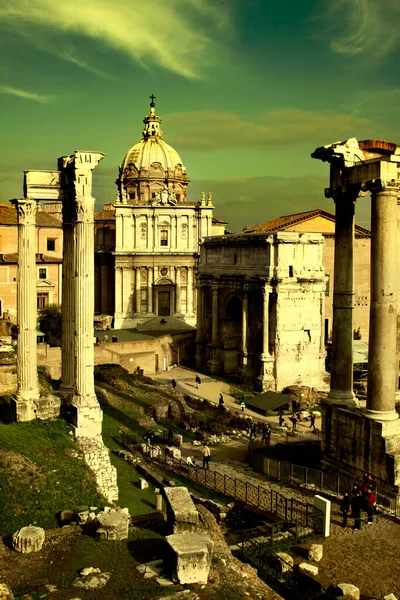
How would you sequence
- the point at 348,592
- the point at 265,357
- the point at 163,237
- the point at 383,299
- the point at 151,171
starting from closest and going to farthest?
the point at 348,592 < the point at 383,299 < the point at 265,357 < the point at 163,237 < the point at 151,171

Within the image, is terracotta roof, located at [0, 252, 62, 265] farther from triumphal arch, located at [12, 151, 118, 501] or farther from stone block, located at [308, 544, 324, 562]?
stone block, located at [308, 544, 324, 562]

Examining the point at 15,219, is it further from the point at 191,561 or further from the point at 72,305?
the point at 191,561

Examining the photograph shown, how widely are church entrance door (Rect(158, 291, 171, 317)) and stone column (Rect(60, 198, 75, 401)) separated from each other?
3775 centimetres

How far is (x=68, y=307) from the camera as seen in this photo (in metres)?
18.9

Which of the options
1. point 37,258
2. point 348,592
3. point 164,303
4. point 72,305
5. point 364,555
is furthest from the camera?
point 164,303

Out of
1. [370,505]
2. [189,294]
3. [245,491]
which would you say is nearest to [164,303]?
[189,294]

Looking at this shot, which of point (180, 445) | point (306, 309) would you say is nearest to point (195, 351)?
point (306, 309)

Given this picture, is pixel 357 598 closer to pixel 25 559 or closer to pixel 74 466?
pixel 25 559

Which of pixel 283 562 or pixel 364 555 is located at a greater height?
pixel 283 562

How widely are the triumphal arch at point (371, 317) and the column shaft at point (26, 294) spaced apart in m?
8.43

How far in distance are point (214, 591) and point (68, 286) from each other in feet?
34.8

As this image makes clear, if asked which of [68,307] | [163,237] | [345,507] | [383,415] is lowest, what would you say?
[345,507]

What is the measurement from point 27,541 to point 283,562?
15.7 ft

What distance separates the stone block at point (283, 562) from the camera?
495 inches
